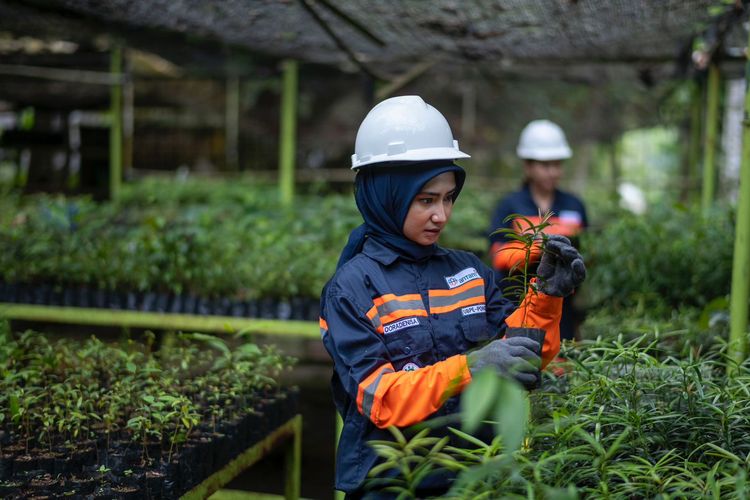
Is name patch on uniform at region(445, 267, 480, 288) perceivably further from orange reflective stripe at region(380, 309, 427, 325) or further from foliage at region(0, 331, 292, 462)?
foliage at region(0, 331, 292, 462)

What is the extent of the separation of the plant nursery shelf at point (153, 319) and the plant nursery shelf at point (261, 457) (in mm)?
774

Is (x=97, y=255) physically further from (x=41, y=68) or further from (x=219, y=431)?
(x=41, y=68)

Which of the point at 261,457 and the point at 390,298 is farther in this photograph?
the point at 261,457

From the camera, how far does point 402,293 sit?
6.55 feet

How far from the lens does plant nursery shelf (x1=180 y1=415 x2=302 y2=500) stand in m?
2.49

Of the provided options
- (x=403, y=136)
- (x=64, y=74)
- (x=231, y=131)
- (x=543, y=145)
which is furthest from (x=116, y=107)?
(x=403, y=136)

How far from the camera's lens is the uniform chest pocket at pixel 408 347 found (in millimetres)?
1913

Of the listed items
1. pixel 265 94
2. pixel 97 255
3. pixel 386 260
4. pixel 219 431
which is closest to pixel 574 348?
pixel 386 260

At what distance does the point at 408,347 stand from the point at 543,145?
9.75 ft

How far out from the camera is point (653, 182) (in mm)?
9945

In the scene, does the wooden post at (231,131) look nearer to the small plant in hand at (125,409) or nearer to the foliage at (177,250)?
the foliage at (177,250)

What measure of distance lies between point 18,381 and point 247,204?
4.06m

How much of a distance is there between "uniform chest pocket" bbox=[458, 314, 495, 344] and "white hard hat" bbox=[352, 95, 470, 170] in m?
0.41

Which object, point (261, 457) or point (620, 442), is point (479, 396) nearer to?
point (620, 442)
